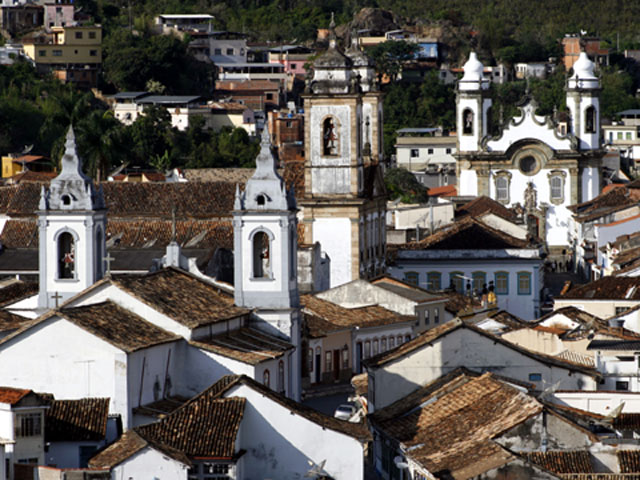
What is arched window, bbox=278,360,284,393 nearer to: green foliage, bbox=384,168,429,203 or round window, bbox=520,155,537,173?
round window, bbox=520,155,537,173

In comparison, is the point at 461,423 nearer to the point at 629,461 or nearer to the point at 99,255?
the point at 629,461

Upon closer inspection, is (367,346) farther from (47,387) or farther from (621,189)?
(621,189)

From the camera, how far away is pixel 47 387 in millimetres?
38375

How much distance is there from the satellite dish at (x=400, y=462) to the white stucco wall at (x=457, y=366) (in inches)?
192

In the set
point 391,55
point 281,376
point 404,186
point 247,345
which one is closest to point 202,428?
point 247,345

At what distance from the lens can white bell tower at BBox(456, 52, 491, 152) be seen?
97.2 meters

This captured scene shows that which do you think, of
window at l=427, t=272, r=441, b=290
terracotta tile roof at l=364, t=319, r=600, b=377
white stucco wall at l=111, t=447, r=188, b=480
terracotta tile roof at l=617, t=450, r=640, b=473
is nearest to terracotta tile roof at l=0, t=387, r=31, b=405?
white stucco wall at l=111, t=447, r=188, b=480

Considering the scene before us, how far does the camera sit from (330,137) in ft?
205

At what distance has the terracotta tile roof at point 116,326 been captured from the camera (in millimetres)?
38219

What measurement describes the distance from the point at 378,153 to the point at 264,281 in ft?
76.0

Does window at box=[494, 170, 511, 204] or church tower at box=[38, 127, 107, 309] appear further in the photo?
window at box=[494, 170, 511, 204]

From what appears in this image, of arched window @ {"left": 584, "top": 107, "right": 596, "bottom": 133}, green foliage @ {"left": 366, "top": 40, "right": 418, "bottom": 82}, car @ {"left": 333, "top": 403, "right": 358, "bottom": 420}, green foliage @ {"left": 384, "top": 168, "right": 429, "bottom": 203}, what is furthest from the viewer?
green foliage @ {"left": 366, "top": 40, "right": 418, "bottom": 82}

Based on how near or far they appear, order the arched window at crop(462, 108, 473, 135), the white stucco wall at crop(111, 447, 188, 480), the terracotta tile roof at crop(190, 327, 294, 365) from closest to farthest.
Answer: the white stucco wall at crop(111, 447, 188, 480)
the terracotta tile roof at crop(190, 327, 294, 365)
the arched window at crop(462, 108, 473, 135)

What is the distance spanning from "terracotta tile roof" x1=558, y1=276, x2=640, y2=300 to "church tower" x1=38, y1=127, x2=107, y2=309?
19650 millimetres
